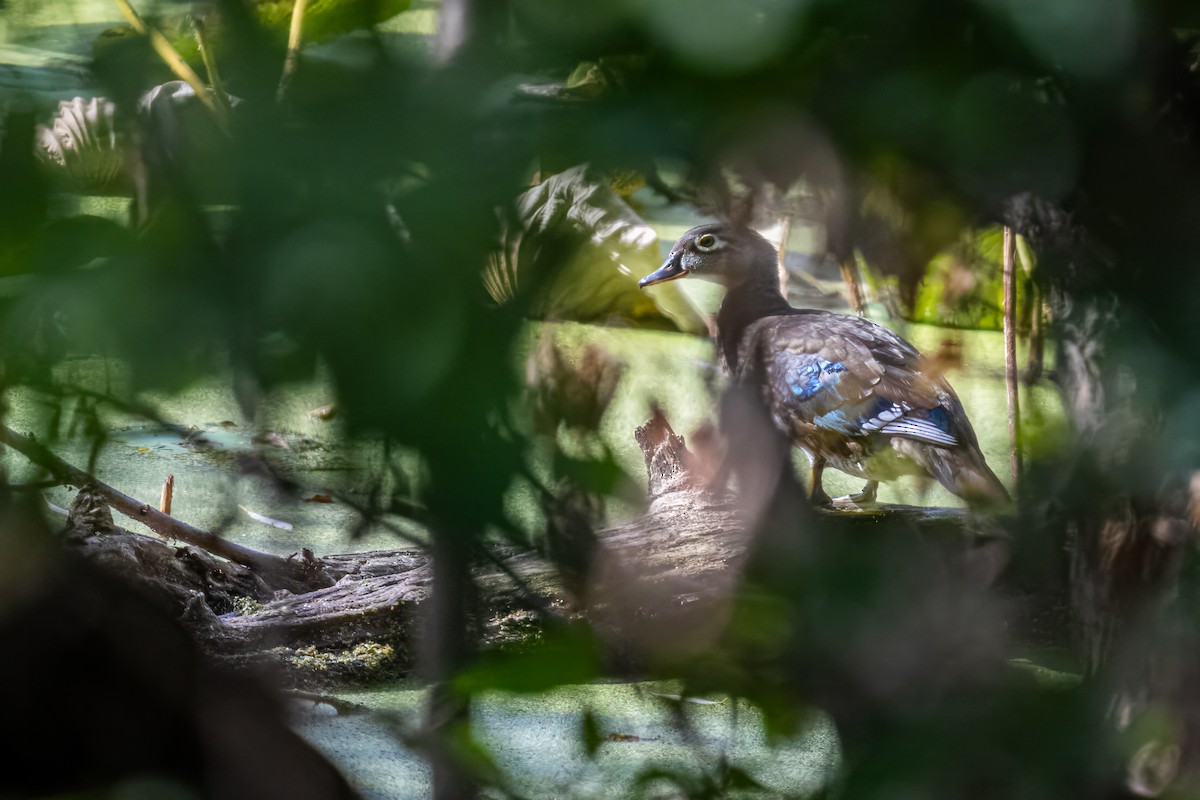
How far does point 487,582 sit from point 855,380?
2.15 ft

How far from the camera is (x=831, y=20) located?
293 millimetres

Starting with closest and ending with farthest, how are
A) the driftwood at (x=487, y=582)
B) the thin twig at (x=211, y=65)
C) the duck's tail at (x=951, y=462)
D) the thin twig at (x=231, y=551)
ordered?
the thin twig at (x=211, y=65)
the driftwood at (x=487, y=582)
the duck's tail at (x=951, y=462)
the thin twig at (x=231, y=551)

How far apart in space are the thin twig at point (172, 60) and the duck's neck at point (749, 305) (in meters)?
0.83

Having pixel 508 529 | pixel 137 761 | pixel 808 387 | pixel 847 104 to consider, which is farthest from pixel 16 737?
pixel 808 387

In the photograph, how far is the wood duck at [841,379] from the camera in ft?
2.77

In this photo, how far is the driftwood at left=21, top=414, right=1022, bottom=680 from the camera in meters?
0.41

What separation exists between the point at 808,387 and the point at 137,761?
511 mm

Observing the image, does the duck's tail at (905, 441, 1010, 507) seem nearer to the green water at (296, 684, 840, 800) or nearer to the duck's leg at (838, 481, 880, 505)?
the duck's leg at (838, 481, 880, 505)

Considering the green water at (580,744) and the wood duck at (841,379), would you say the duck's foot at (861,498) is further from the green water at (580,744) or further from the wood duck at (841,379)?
the green water at (580,744)

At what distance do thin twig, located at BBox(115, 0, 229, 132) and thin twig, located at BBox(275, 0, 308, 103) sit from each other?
0.01 meters

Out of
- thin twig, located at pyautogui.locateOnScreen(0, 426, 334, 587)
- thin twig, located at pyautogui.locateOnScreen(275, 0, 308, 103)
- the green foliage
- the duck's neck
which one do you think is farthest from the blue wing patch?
thin twig, located at pyautogui.locateOnScreen(0, 426, 334, 587)

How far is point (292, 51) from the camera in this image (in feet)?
0.88

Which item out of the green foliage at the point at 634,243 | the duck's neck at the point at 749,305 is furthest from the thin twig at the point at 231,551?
the green foliage at the point at 634,243

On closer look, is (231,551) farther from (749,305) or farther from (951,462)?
(951,462)
